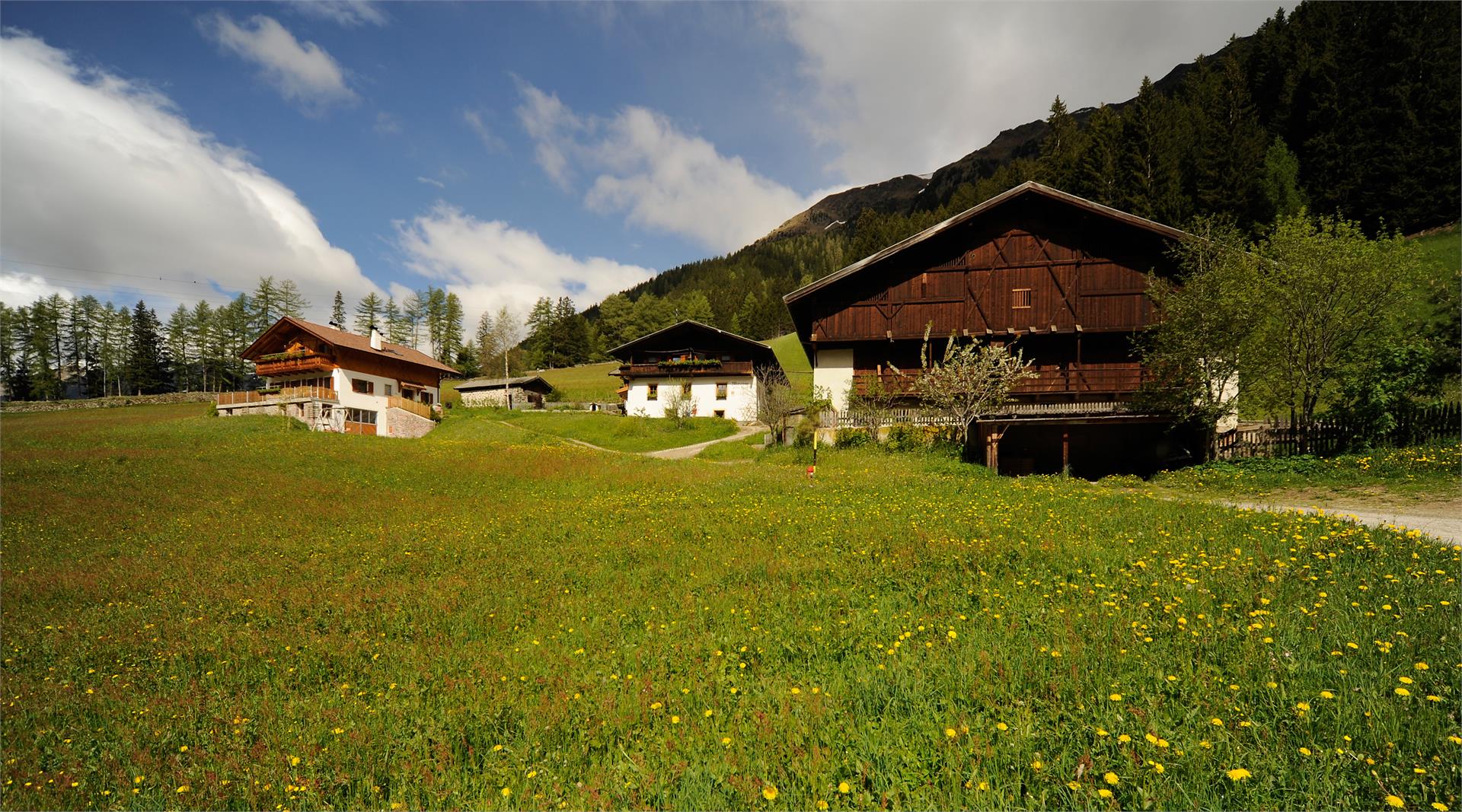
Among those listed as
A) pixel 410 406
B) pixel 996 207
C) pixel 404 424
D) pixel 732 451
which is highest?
pixel 996 207

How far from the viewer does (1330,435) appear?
1770cm

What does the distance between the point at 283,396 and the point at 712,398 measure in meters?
34.7

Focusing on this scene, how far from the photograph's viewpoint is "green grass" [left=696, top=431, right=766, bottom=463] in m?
29.8

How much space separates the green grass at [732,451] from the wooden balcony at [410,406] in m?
30.6

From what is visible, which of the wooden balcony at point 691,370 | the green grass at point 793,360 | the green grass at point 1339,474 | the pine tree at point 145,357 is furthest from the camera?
the pine tree at point 145,357

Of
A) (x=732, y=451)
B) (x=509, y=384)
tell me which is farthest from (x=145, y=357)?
(x=732, y=451)

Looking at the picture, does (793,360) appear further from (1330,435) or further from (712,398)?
(1330,435)

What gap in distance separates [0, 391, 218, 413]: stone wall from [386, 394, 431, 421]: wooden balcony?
102 ft

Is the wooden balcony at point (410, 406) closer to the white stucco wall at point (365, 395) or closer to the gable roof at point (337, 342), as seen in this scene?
the white stucco wall at point (365, 395)

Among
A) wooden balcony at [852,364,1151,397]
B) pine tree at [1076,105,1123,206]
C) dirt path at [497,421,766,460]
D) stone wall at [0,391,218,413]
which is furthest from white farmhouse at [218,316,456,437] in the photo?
pine tree at [1076,105,1123,206]

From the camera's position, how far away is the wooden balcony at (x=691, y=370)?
5262cm

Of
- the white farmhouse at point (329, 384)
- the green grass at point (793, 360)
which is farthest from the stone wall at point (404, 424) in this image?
the green grass at point (793, 360)

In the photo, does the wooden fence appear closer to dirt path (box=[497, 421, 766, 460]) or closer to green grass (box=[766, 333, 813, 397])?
dirt path (box=[497, 421, 766, 460])

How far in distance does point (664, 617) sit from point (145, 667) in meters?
6.29
